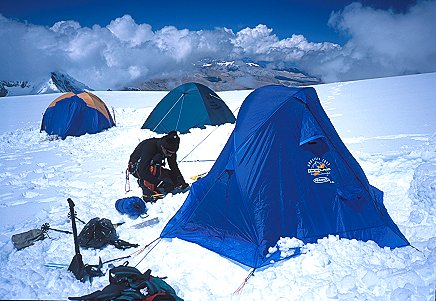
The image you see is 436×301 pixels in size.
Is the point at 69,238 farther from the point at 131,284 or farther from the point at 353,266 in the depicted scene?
the point at 353,266

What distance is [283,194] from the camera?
14.6 ft

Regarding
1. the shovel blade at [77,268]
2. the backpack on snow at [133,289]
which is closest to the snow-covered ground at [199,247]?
the shovel blade at [77,268]

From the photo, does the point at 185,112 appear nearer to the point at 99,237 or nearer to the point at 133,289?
the point at 99,237

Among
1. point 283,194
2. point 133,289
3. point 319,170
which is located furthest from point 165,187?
point 319,170

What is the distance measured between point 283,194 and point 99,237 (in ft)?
9.33

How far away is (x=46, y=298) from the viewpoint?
361cm

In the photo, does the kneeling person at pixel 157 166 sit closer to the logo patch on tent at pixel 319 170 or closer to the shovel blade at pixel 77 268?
the shovel blade at pixel 77 268

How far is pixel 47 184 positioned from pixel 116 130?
21.3ft

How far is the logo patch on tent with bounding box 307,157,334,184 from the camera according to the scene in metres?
4.55

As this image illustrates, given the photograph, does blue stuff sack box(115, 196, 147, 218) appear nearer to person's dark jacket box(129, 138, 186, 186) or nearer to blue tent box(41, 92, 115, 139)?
person's dark jacket box(129, 138, 186, 186)

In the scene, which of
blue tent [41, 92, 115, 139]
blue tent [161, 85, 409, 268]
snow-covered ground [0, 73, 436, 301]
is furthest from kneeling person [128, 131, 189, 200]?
blue tent [41, 92, 115, 139]

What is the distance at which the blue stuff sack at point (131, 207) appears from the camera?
5.77 meters

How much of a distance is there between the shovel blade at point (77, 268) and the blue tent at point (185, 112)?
28.8 feet

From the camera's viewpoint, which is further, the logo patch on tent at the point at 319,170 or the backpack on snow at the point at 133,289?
the logo patch on tent at the point at 319,170
